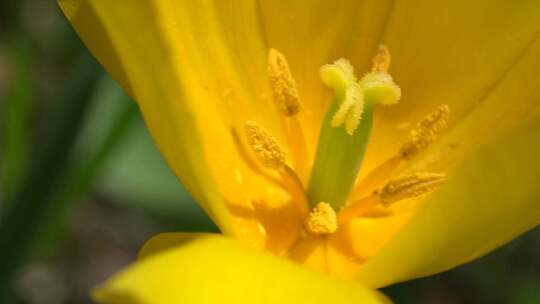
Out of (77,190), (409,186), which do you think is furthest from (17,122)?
(409,186)

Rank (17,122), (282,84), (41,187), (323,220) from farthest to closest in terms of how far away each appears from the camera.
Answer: (17,122) < (41,187) < (282,84) < (323,220)

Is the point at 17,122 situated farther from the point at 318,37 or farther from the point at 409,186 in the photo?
the point at 409,186

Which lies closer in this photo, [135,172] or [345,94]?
[345,94]

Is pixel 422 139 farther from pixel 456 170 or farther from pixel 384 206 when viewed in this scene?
pixel 456 170

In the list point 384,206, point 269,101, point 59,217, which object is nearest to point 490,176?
point 384,206

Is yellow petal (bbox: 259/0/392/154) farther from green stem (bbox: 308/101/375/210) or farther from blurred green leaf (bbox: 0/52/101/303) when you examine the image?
blurred green leaf (bbox: 0/52/101/303)

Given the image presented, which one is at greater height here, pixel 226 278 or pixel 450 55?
pixel 450 55

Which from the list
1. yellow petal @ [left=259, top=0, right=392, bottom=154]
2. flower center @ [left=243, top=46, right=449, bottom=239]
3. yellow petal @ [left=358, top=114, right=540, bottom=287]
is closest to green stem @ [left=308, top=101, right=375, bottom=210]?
flower center @ [left=243, top=46, right=449, bottom=239]
